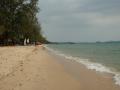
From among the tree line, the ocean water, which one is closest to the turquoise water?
the ocean water

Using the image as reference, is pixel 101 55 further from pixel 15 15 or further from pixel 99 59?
pixel 15 15

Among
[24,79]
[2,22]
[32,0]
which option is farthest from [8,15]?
[24,79]

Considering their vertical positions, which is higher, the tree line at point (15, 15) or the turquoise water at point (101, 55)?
the tree line at point (15, 15)

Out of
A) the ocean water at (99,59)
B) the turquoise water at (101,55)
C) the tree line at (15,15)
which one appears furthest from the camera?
the tree line at (15,15)

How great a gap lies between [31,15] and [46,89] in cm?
5771

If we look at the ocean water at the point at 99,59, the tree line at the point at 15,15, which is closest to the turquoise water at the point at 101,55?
the ocean water at the point at 99,59

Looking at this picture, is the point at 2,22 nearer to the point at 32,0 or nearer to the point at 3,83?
the point at 32,0

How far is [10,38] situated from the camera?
7125 cm

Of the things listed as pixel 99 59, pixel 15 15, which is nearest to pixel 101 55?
pixel 99 59

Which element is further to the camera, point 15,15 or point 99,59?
point 15,15

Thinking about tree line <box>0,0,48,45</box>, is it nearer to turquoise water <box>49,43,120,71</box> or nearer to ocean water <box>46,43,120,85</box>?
turquoise water <box>49,43,120,71</box>

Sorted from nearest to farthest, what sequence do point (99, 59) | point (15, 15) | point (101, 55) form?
1. point (99, 59)
2. point (101, 55)
3. point (15, 15)

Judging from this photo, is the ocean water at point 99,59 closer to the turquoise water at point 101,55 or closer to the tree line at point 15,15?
the turquoise water at point 101,55

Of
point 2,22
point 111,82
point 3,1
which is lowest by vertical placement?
point 111,82
